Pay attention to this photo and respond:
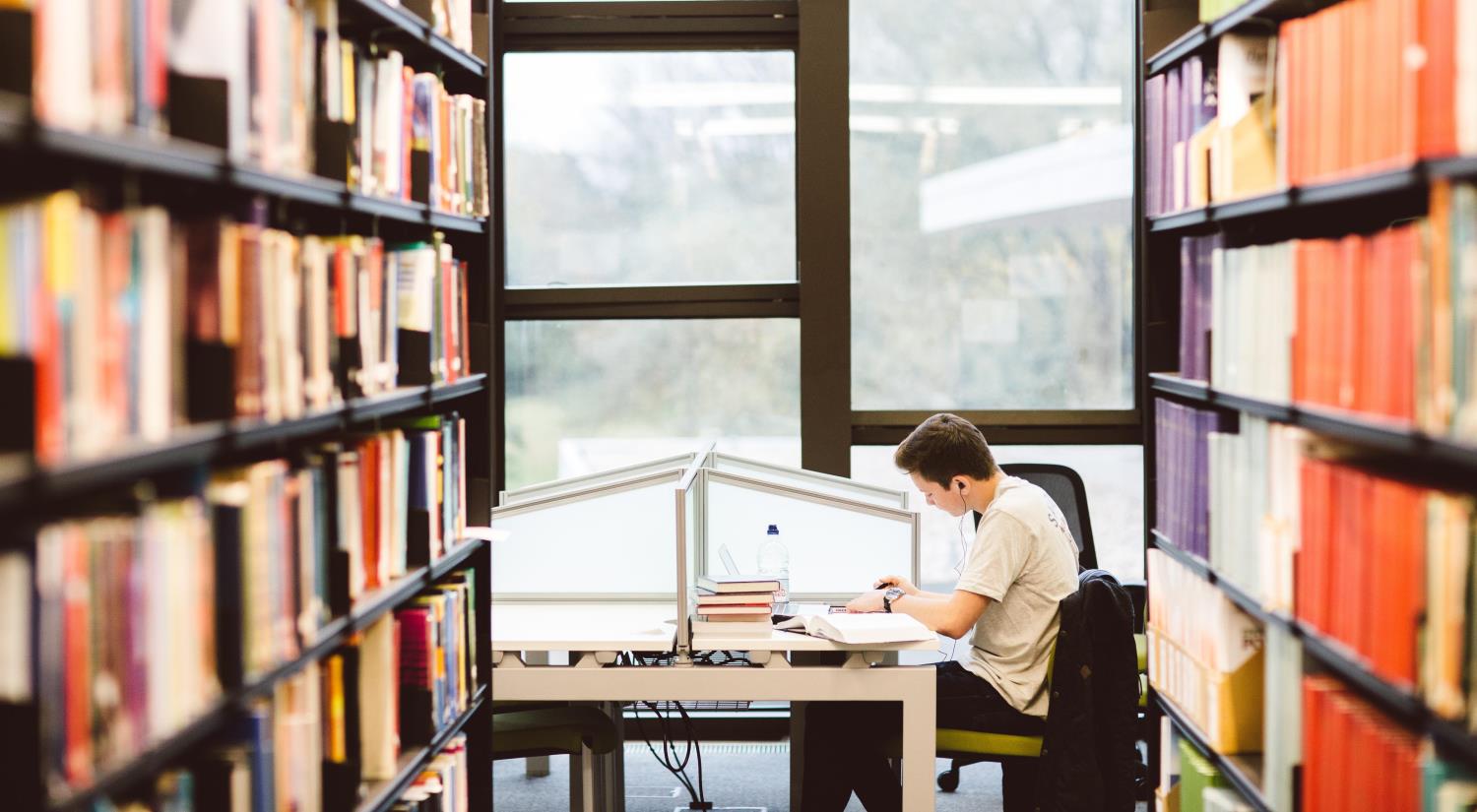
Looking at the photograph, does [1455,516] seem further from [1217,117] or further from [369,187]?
[369,187]

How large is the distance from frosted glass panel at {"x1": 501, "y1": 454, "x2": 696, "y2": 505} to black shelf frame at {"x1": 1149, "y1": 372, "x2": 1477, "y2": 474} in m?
1.53

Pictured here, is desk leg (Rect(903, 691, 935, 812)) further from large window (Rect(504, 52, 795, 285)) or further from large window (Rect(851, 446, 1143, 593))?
large window (Rect(504, 52, 795, 285))

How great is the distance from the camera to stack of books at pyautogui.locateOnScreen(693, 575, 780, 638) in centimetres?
322

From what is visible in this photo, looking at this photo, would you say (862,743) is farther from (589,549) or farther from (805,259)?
(805,259)

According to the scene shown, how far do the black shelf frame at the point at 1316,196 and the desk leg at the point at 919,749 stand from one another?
3.95ft

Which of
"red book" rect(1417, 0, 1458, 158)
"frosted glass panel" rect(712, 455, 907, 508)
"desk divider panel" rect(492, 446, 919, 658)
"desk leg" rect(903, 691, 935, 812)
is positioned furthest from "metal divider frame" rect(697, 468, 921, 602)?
"red book" rect(1417, 0, 1458, 158)

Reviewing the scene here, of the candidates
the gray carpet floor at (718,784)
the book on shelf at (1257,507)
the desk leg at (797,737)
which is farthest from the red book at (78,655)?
the desk leg at (797,737)

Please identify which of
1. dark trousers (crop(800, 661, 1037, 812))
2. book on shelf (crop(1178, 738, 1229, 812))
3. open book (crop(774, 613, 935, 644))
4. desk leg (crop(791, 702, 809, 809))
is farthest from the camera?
desk leg (crop(791, 702, 809, 809))

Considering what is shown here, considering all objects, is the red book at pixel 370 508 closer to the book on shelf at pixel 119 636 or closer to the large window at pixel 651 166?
the book on shelf at pixel 119 636

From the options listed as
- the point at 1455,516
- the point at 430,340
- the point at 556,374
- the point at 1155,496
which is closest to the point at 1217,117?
the point at 1155,496

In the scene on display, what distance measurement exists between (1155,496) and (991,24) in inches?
84.0

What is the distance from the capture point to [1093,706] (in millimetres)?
2920

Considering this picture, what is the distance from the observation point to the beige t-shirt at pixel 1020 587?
315cm

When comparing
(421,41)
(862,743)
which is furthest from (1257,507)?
(421,41)
